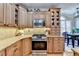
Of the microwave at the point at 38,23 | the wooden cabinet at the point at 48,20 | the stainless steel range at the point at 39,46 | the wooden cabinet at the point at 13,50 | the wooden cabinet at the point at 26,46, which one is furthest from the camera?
the wooden cabinet at the point at 48,20

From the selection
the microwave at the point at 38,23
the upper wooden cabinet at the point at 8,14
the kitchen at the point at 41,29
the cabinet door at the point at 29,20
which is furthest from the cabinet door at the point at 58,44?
the upper wooden cabinet at the point at 8,14

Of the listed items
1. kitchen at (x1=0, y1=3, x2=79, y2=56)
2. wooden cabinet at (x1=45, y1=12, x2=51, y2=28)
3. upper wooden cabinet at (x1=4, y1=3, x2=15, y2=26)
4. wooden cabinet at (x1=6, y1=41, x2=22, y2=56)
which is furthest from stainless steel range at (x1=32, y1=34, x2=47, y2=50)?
wooden cabinet at (x1=6, y1=41, x2=22, y2=56)

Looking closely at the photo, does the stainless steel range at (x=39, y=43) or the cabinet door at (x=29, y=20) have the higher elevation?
the cabinet door at (x=29, y=20)

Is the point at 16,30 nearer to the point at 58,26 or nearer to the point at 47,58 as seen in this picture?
the point at 58,26

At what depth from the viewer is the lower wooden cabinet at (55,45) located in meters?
5.45

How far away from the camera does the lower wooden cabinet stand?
17.9 ft

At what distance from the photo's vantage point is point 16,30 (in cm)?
521

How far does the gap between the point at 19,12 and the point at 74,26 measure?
95.2 inches

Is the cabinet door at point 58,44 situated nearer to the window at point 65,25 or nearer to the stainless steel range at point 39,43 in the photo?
the stainless steel range at point 39,43

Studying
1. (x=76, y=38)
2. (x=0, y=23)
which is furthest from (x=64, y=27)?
(x=0, y=23)

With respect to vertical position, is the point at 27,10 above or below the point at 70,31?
above

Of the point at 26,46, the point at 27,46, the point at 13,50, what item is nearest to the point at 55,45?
the point at 27,46

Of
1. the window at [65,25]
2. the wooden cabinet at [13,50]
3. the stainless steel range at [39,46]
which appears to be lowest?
the stainless steel range at [39,46]

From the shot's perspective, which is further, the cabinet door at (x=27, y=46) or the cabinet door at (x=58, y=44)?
the cabinet door at (x=58, y=44)
